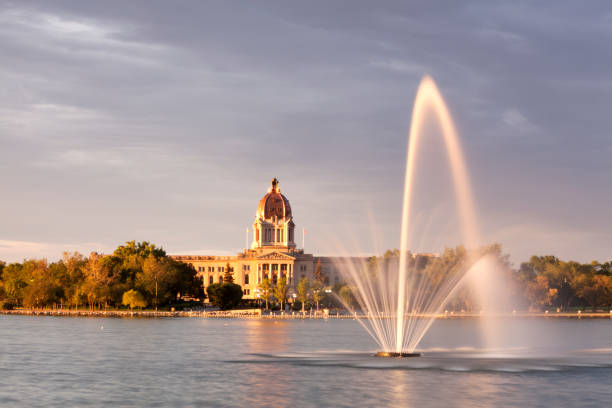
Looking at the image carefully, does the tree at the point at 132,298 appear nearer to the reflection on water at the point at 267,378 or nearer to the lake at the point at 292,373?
the lake at the point at 292,373

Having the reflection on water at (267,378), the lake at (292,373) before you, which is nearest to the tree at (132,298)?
the lake at (292,373)

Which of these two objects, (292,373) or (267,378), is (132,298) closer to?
(292,373)

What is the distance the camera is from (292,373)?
69125 millimetres

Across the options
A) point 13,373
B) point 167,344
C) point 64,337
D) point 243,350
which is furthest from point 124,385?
point 64,337

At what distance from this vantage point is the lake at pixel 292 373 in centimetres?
5594

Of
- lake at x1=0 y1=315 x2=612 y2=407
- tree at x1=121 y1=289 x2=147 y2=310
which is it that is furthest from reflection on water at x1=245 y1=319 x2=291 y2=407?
tree at x1=121 y1=289 x2=147 y2=310

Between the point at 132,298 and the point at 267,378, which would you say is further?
the point at 132,298

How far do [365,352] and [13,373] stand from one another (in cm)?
3407

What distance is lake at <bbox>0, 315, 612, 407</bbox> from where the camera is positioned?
184 ft

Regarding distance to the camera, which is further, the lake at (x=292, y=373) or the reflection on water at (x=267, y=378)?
the reflection on water at (x=267, y=378)

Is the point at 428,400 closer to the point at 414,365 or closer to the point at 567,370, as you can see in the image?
the point at 414,365

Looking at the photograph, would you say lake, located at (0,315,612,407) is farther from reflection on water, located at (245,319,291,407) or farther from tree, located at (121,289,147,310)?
tree, located at (121,289,147,310)

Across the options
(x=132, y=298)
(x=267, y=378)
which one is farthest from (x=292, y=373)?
(x=132, y=298)

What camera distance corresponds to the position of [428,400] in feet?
181
